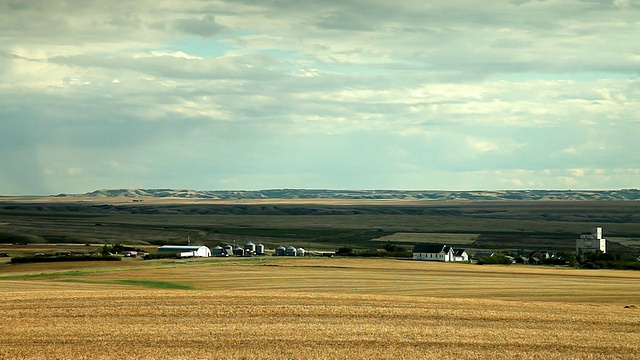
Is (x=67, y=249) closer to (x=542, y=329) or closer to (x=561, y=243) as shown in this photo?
(x=561, y=243)

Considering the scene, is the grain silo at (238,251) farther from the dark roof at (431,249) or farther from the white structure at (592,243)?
the white structure at (592,243)

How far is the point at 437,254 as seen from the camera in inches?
5118

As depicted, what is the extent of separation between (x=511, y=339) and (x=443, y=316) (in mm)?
6022

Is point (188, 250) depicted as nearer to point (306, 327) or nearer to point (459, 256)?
point (459, 256)

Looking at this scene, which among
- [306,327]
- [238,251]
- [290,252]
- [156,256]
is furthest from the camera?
[238,251]

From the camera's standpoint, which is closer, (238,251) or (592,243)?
(592,243)

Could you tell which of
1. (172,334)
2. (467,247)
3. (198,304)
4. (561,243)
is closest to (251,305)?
(198,304)

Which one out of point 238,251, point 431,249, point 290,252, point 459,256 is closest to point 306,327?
point 431,249

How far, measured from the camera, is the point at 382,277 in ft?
257

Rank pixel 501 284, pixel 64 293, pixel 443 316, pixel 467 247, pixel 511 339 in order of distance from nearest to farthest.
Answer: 1. pixel 511 339
2. pixel 443 316
3. pixel 64 293
4. pixel 501 284
5. pixel 467 247

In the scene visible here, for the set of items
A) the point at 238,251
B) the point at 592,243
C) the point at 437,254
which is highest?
the point at 592,243

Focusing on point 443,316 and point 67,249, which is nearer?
point 443,316

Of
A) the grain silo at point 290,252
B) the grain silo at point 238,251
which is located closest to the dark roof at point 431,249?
the grain silo at point 290,252

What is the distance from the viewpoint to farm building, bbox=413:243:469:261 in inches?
5094
